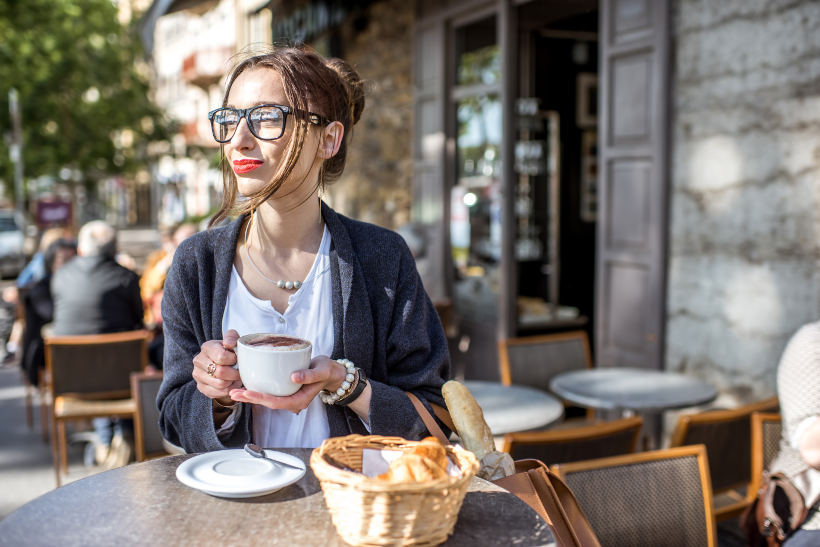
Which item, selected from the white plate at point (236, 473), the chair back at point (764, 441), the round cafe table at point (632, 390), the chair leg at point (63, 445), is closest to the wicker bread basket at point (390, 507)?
the white plate at point (236, 473)

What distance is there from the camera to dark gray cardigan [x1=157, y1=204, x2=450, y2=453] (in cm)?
168

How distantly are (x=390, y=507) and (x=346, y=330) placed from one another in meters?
0.57

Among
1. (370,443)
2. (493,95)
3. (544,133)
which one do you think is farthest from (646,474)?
(544,133)

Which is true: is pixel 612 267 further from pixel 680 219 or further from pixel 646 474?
pixel 646 474

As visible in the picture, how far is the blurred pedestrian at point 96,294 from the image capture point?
17.3 feet

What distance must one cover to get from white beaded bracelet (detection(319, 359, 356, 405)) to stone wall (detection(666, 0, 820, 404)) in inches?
120

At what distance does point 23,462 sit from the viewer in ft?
17.6

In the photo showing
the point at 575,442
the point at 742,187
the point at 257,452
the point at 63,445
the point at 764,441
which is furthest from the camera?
the point at 63,445

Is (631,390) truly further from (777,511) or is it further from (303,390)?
(303,390)

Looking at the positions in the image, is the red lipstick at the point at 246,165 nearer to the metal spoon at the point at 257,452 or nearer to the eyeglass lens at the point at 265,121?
the eyeglass lens at the point at 265,121

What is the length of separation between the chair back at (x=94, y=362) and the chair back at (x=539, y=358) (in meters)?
2.11

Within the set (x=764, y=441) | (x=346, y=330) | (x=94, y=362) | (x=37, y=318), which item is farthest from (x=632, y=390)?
(x=37, y=318)

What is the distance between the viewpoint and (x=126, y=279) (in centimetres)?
539

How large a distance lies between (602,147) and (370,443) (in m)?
4.05
